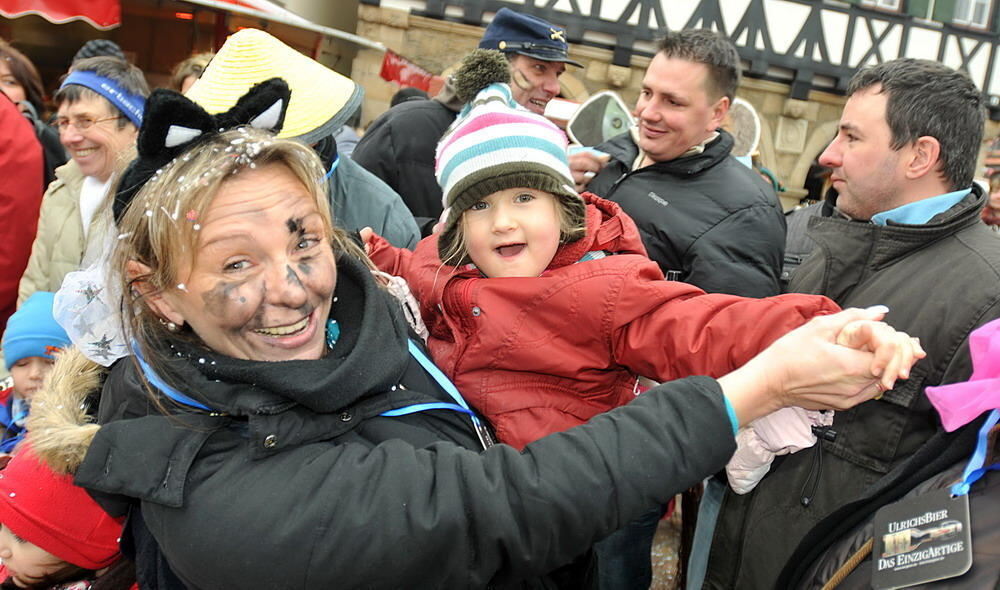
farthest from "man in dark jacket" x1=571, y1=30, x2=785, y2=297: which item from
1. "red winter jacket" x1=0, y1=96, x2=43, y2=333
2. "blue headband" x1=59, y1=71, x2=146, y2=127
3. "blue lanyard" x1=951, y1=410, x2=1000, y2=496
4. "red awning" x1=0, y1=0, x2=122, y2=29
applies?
"red awning" x1=0, y1=0, x2=122, y2=29

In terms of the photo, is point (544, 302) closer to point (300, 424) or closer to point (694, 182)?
point (300, 424)

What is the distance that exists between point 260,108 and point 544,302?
75 centimetres

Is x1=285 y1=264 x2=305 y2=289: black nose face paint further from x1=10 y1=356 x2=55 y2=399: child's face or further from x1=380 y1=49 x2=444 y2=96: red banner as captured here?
x1=380 y1=49 x2=444 y2=96: red banner

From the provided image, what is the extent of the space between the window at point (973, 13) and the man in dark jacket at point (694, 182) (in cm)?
1235

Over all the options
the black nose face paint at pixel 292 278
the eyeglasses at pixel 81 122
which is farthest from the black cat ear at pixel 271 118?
the eyeglasses at pixel 81 122

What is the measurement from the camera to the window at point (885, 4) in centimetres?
1223

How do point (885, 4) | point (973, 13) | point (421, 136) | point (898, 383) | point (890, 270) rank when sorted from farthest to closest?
1. point (973, 13)
2. point (885, 4)
3. point (421, 136)
4. point (890, 270)
5. point (898, 383)

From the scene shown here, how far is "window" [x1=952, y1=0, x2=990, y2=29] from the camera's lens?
1291 centimetres

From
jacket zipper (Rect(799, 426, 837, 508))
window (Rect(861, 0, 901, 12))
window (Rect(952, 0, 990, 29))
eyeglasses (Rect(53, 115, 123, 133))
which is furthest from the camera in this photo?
window (Rect(952, 0, 990, 29))

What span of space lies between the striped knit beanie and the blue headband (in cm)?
206

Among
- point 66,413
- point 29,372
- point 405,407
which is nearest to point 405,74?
point 29,372

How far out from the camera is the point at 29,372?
2.93 metres

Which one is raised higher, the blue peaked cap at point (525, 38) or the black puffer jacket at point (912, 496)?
the blue peaked cap at point (525, 38)

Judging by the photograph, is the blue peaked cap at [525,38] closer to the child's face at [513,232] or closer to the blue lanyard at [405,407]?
the child's face at [513,232]
